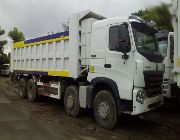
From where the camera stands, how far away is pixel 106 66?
788 cm

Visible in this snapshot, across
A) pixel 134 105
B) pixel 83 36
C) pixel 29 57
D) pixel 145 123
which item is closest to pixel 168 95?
pixel 145 123

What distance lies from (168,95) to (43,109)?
4739 millimetres

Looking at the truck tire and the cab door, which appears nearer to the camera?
the cab door

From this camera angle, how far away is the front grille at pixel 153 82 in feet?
24.0

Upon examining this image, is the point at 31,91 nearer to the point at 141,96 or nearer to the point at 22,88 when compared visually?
the point at 22,88

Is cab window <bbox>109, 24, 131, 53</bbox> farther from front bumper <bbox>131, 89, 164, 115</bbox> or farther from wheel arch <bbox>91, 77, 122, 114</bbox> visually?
front bumper <bbox>131, 89, 164, 115</bbox>

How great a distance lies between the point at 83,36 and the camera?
29.0ft

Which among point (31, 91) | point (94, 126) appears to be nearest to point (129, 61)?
point (94, 126)

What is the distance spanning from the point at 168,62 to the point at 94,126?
3149 mm

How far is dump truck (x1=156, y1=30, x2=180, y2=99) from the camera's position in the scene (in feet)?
28.1

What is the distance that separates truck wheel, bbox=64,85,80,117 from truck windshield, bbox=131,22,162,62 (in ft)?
8.93

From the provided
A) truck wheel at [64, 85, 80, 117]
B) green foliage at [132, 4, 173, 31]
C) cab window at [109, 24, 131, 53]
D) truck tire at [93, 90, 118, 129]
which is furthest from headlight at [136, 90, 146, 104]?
truck wheel at [64, 85, 80, 117]

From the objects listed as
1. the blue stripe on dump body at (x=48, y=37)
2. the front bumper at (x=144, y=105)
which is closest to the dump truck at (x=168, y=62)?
the front bumper at (x=144, y=105)

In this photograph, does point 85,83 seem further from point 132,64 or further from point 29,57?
point 29,57
